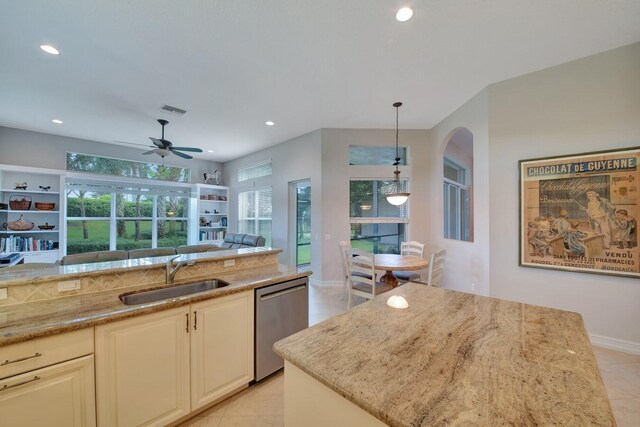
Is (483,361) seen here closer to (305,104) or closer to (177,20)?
(177,20)

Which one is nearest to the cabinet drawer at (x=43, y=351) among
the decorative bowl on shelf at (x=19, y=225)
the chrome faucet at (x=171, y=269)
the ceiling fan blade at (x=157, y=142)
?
the chrome faucet at (x=171, y=269)

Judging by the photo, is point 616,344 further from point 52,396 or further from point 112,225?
point 112,225

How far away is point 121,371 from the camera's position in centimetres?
148

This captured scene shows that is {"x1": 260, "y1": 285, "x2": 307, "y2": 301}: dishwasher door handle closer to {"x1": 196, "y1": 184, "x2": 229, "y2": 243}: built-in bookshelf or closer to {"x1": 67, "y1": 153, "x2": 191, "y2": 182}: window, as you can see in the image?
{"x1": 196, "y1": 184, "x2": 229, "y2": 243}: built-in bookshelf

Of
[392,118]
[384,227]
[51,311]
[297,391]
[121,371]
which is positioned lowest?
[121,371]

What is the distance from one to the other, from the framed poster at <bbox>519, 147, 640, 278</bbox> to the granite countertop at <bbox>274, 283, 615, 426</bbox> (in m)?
2.00

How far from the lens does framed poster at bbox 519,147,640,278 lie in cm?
254

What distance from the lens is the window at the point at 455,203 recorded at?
4.71 meters

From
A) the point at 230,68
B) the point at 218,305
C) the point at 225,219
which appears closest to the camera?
the point at 218,305

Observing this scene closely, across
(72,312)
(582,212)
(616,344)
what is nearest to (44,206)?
(72,312)

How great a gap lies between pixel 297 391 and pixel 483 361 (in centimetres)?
74

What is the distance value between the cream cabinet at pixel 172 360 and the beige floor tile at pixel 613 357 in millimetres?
3410

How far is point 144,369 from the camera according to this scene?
1568mm

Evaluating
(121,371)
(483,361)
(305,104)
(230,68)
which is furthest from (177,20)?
(483,361)
